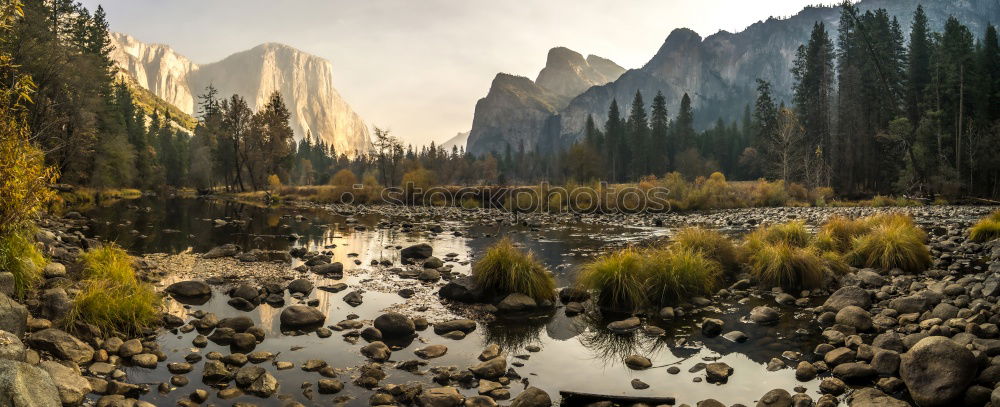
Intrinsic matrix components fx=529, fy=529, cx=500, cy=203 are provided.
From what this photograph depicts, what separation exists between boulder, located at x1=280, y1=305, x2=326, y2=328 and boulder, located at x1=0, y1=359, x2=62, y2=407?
3892 millimetres

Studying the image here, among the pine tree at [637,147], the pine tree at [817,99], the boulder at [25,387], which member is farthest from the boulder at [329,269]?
the pine tree at [637,147]

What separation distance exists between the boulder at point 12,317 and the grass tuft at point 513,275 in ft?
22.6

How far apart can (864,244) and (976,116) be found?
44.9 metres

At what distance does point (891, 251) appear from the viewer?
12398 mm

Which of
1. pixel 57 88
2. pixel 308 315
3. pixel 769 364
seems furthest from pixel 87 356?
pixel 57 88

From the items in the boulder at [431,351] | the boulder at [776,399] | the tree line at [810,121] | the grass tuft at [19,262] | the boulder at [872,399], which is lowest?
the boulder at [431,351]

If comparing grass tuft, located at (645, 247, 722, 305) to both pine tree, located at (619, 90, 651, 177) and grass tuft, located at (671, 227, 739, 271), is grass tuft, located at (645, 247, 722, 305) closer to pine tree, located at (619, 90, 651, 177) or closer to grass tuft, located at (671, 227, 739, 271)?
grass tuft, located at (671, 227, 739, 271)

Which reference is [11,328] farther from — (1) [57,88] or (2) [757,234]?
(1) [57,88]

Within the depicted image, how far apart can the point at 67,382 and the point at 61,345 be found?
130 centimetres

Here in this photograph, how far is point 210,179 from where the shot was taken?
83.2m

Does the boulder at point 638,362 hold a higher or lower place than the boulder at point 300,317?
lower

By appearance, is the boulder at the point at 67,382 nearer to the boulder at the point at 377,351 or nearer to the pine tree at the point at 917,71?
the boulder at the point at 377,351

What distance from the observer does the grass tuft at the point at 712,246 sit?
12.9 m

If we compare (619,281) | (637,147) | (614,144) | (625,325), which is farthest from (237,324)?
(614,144)
